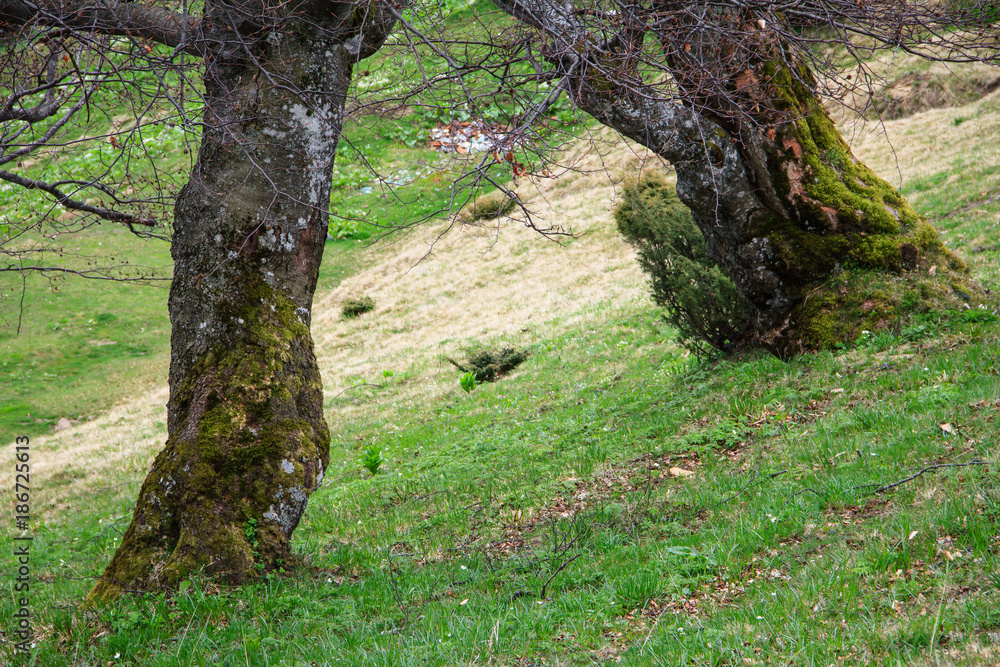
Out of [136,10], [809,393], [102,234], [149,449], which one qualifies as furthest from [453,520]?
[102,234]

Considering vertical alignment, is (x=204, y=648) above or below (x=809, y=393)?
above

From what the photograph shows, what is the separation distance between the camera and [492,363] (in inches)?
555

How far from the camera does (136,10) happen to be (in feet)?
17.5

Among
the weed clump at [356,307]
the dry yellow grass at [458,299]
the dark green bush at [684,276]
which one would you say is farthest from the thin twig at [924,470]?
the weed clump at [356,307]

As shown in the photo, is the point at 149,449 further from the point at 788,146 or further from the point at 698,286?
the point at 788,146

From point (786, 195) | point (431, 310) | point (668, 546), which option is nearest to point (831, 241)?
point (786, 195)

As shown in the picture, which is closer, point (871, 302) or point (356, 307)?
point (871, 302)

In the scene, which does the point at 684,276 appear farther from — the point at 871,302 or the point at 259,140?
the point at 259,140

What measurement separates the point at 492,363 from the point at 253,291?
9.12m

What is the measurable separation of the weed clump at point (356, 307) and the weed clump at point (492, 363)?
1040 cm

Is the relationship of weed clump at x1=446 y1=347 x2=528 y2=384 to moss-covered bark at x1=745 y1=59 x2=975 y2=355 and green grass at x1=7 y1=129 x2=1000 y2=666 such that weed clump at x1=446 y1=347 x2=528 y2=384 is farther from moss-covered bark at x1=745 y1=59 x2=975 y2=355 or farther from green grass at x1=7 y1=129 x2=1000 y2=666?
moss-covered bark at x1=745 y1=59 x2=975 y2=355

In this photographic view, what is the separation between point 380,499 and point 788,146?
6116mm

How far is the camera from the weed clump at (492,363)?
45.9ft

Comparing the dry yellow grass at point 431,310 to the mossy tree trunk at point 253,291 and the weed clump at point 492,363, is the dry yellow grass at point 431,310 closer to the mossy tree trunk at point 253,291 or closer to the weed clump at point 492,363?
the weed clump at point 492,363
